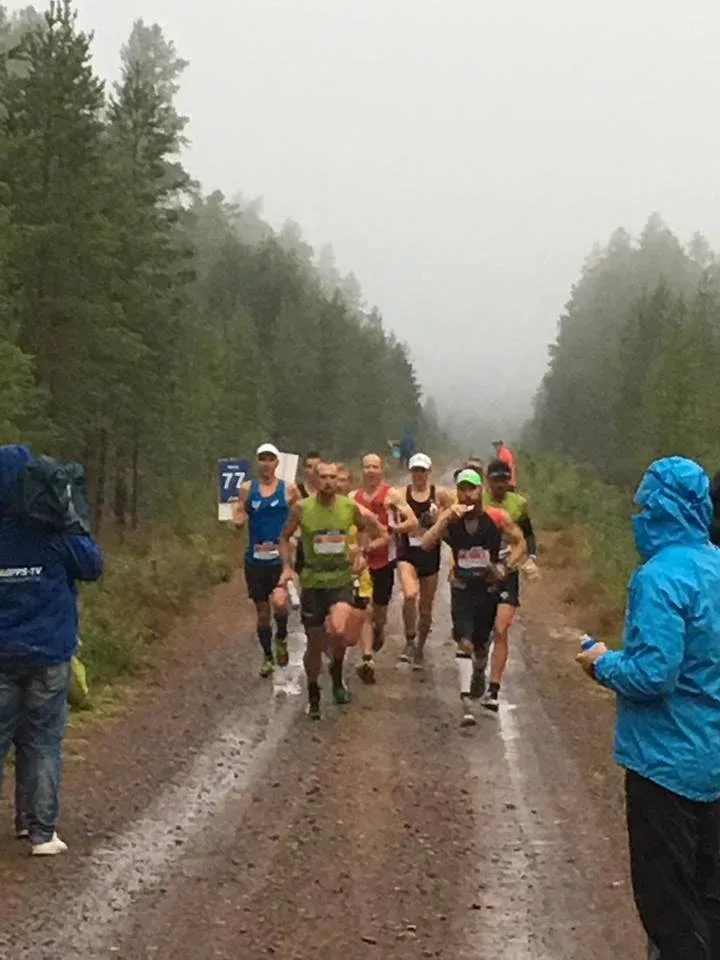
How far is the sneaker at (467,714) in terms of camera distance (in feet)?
35.4

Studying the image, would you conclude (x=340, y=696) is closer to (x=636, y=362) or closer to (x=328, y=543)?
(x=328, y=543)

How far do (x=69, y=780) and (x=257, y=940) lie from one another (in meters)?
3.42

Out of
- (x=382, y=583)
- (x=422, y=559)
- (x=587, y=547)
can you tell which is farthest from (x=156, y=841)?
(x=587, y=547)

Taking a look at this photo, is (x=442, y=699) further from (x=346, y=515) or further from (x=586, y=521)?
(x=586, y=521)

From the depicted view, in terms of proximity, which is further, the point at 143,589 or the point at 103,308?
Result: the point at 103,308

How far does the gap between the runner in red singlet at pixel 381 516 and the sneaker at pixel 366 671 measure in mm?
726

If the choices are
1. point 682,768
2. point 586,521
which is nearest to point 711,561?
point 682,768

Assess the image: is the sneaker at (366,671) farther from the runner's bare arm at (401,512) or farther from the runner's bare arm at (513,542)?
the runner's bare arm at (513,542)

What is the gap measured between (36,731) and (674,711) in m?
3.90

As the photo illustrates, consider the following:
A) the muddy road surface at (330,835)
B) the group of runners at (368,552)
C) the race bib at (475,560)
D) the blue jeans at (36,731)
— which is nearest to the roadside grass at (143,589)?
the muddy road surface at (330,835)

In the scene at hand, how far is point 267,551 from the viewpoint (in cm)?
1217

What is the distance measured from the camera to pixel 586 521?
35500mm

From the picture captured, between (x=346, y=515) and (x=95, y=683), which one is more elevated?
(x=346, y=515)

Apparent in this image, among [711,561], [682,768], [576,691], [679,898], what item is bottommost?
[576,691]
